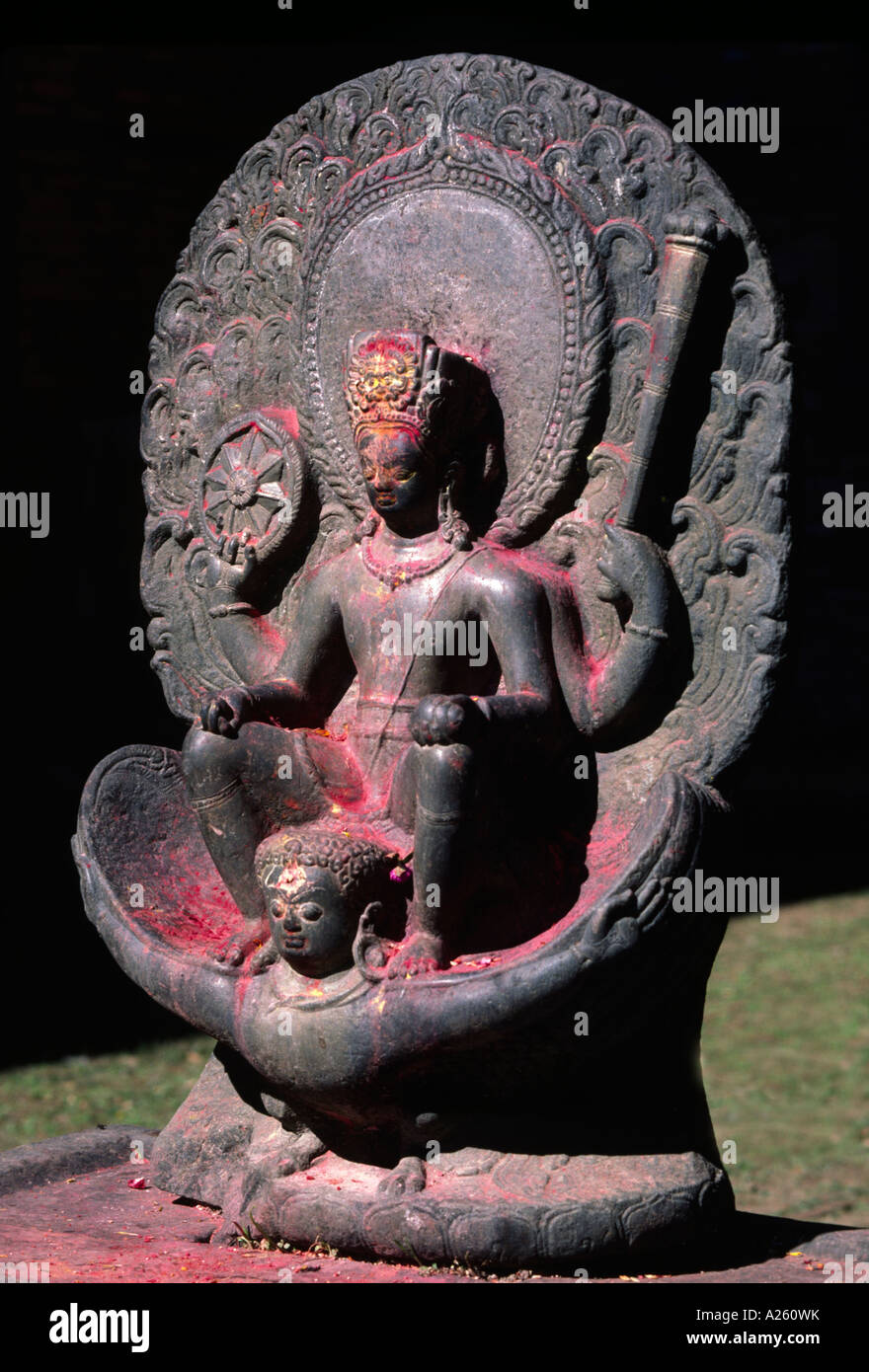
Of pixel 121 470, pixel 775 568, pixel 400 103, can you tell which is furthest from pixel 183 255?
pixel 121 470

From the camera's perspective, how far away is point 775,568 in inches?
186

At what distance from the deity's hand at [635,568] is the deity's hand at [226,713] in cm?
98

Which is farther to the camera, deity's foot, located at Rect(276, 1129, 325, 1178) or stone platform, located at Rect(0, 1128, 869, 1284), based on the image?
deity's foot, located at Rect(276, 1129, 325, 1178)

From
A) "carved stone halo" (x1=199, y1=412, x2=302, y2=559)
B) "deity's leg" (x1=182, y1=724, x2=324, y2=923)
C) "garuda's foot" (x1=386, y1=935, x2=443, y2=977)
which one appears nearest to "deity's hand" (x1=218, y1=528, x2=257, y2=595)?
"carved stone halo" (x1=199, y1=412, x2=302, y2=559)

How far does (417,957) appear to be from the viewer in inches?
177

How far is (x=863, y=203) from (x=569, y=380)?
7.21 metres

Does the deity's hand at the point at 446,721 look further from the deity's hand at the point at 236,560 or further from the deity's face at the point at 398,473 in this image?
the deity's hand at the point at 236,560

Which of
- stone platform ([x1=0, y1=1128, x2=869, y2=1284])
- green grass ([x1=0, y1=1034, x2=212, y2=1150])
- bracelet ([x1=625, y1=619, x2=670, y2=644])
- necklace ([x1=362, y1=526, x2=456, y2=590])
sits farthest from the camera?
green grass ([x1=0, y1=1034, x2=212, y2=1150])

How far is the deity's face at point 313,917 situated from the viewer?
4523 millimetres

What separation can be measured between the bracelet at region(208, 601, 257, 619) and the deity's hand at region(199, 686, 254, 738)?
49 centimetres

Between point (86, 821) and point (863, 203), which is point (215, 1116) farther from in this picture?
point (863, 203)

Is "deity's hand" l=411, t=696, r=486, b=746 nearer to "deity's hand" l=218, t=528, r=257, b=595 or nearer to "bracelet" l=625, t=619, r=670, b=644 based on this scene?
"bracelet" l=625, t=619, r=670, b=644

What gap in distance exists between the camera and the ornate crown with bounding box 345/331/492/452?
4770 millimetres

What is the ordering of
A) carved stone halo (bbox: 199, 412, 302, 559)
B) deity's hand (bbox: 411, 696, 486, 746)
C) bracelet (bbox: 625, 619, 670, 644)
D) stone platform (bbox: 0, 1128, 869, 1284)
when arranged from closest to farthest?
deity's hand (bbox: 411, 696, 486, 746) < stone platform (bbox: 0, 1128, 869, 1284) < bracelet (bbox: 625, 619, 670, 644) < carved stone halo (bbox: 199, 412, 302, 559)
